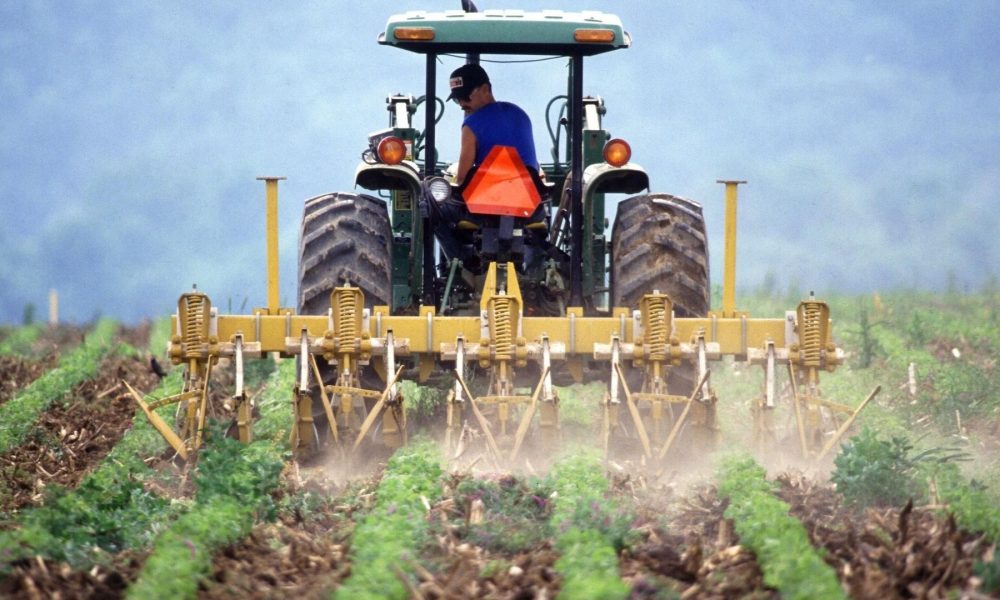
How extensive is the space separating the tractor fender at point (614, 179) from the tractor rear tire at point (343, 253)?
52.4 inches

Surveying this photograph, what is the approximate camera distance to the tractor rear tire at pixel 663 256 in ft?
32.1

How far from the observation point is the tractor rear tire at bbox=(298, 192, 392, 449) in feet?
31.8

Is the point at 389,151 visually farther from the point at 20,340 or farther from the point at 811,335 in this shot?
the point at 20,340

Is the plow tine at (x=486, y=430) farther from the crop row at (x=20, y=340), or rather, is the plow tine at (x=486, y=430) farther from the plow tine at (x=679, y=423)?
the crop row at (x=20, y=340)

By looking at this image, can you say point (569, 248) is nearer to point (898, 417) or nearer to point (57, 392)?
point (898, 417)

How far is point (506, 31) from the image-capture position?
30.6ft

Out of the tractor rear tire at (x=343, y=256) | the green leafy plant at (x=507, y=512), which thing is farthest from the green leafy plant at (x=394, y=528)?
the tractor rear tire at (x=343, y=256)

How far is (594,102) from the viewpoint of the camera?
11.2 metres

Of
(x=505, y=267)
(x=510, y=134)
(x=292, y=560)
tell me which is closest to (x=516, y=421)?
(x=505, y=267)

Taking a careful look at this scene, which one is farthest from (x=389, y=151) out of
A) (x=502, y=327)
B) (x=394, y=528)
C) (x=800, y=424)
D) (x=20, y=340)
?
(x=20, y=340)

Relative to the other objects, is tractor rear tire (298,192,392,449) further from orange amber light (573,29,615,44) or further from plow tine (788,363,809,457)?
plow tine (788,363,809,457)

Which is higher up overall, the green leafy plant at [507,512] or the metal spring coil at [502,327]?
the metal spring coil at [502,327]

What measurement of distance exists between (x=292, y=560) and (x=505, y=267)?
3539mm

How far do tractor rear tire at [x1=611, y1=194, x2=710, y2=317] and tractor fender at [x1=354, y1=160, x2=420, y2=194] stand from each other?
136 cm
